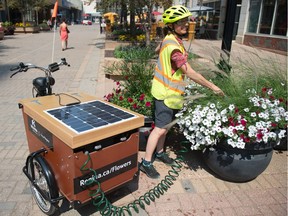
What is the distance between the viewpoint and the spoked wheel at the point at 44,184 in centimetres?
215

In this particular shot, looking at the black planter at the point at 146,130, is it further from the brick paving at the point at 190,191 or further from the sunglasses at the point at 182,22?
the sunglasses at the point at 182,22

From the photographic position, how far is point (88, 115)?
7.34 ft

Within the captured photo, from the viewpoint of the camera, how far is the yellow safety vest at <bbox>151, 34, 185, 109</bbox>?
2660 millimetres

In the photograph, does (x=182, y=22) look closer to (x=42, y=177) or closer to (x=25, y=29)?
(x=42, y=177)

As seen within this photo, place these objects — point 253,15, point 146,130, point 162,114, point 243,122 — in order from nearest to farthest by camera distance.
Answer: point 243,122
point 162,114
point 146,130
point 253,15

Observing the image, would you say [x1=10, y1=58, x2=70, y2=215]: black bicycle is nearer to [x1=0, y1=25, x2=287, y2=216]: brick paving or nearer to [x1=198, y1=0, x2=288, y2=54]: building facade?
[x1=0, y1=25, x2=287, y2=216]: brick paving

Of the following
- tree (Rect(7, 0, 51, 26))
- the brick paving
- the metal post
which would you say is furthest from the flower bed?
tree (Rect(7, 0, 51, 26))

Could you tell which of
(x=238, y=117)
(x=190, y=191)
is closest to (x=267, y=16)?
(x=238, y=117)

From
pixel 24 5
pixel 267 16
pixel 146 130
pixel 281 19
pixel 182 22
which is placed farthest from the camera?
pixel 24 5

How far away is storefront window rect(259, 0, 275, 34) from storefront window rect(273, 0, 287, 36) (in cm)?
49

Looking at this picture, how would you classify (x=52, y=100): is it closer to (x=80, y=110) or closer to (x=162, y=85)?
(x=80, y=110)

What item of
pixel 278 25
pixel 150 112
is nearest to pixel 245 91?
pixel 150 112

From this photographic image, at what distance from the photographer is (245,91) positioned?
9.56 ft

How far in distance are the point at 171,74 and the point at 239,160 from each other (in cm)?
115
